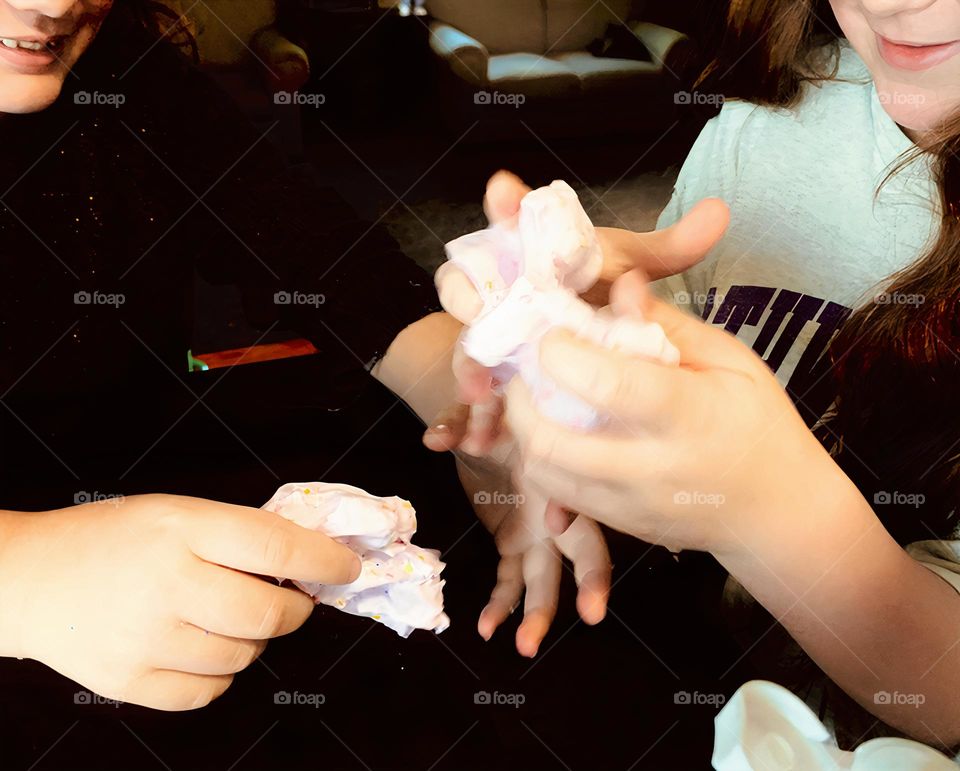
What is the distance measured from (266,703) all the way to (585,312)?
13.8 inches

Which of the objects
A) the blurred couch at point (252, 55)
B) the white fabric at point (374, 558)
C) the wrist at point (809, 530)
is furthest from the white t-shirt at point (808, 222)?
the blurred couch at point (252, 55)

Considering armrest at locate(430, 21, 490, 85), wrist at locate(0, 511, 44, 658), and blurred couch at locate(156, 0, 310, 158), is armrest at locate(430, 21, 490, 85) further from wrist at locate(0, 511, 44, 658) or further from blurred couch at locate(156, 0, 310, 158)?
wrist at locate(0, 511, 44, 658)

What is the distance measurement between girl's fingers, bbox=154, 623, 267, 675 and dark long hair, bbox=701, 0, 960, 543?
482 millimetres

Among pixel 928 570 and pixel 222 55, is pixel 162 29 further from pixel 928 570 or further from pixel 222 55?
pixel 928 570

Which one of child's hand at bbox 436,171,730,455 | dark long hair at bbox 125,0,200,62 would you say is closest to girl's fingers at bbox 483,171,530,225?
child's hand at bbox 436,171,730,455

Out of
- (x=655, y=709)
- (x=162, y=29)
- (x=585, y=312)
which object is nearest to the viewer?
(x=585, y=312)

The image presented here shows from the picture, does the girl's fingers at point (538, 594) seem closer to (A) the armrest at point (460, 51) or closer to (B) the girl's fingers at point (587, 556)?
(B) the girl's fingers at point (587, 556)

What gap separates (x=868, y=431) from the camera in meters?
0.60

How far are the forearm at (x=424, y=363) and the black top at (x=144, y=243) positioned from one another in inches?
0.6

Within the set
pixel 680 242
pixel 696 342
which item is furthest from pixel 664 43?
pixel 696 342

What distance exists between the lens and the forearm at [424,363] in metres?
0.72

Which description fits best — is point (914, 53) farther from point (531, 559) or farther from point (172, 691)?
point (172, 691)

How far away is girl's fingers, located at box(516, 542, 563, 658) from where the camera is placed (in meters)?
0.57

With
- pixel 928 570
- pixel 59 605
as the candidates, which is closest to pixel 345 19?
pixel 59 605
